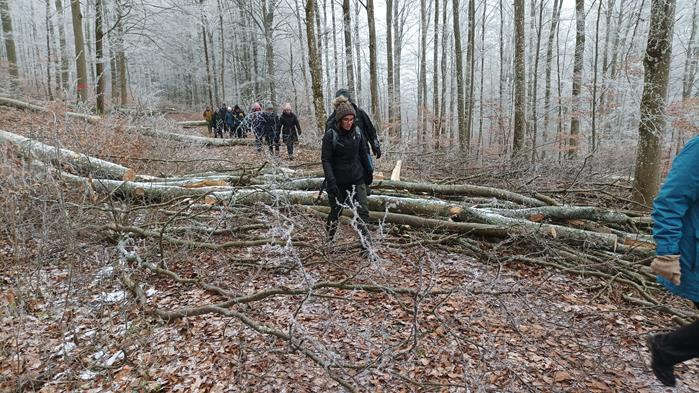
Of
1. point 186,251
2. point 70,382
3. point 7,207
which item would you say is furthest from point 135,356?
point 7,207

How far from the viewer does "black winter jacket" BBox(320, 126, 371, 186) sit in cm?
430

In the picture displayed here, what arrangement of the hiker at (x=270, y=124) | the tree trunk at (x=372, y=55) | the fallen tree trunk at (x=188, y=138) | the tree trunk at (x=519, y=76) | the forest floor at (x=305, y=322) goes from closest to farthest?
the forest floor at (x=305, y=322) < the tree trunk at (x=519, y=76) < the fallen tree trunk at (x=188, y=138) < the hiker at (x=270, y=124) < the tree trunk at (x=372, y=55)

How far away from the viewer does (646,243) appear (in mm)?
4273

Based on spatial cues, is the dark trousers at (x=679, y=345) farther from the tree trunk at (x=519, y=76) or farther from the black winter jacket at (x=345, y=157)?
the tree trunk at (x=519, y=76)

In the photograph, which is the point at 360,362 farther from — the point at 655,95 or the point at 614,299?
the point at 655,95

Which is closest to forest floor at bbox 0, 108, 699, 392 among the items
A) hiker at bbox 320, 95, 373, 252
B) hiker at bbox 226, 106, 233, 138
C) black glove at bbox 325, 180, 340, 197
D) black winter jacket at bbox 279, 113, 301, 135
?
hiker at bbox 320, 95, 373, 252

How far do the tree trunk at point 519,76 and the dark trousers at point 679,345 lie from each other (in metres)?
7.23

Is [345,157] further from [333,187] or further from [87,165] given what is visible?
[87,165]

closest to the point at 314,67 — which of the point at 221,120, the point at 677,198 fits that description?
the point at 221,120

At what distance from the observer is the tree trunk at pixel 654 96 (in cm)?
501

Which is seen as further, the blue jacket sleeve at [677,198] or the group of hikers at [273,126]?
the group of hikers at [273,126]

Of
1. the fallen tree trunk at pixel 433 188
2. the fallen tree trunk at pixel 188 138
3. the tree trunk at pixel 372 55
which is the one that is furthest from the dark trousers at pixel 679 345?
the tree trunk at pixel 372 55

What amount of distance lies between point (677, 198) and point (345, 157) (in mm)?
3087

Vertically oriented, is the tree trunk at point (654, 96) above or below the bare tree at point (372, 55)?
below
